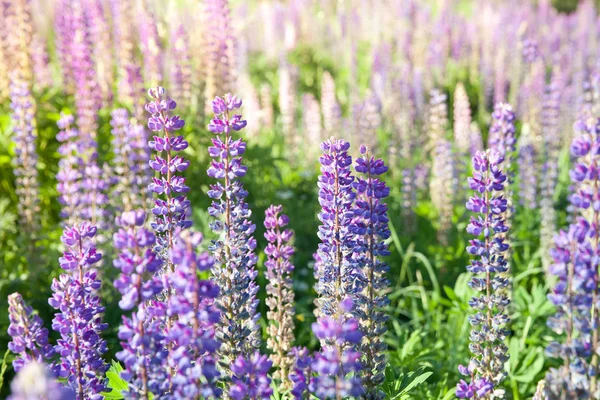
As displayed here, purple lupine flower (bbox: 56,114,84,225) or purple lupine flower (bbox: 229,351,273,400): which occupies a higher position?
purple lupine flower (bbox: 56,114,84,225)

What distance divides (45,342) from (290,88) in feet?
19.4

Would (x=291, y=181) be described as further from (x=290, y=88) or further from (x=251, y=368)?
(x=251, y=368)

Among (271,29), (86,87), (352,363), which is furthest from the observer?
(271,29)

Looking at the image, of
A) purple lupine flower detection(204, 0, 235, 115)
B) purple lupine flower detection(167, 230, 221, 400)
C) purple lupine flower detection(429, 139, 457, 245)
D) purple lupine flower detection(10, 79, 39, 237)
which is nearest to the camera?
purple lupine flower detection(167, 230, 221, 400)

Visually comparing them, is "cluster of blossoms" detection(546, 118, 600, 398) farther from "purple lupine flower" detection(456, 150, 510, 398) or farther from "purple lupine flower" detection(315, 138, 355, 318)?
"purple lupine flower" detection(315, 138, 355, 318)

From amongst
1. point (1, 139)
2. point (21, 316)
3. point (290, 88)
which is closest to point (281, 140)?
point (290, 88)

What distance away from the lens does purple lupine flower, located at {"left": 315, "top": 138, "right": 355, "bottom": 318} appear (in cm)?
258

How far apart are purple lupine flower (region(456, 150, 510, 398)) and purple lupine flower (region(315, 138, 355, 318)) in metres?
0.49

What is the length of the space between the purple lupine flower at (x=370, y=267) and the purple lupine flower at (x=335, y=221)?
0.05 metres

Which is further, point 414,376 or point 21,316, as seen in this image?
point 414,376

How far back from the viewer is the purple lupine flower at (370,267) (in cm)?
268

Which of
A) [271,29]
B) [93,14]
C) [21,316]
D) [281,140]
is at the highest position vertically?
[271,29]

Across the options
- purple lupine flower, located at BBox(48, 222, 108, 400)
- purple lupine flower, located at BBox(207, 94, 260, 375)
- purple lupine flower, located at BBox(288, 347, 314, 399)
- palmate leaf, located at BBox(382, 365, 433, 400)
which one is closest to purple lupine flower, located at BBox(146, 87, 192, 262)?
→ purple lupine flower, located at BBox(207, 94, 260, 375)

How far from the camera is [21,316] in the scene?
7.48 ft
